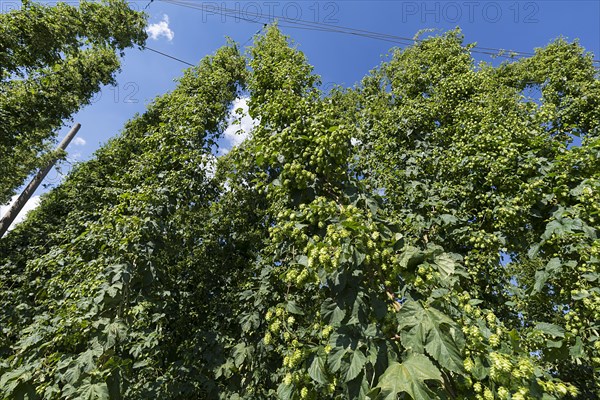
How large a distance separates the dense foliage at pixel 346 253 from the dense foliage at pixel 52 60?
3.46m

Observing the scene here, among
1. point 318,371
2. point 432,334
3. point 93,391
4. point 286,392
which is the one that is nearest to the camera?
Answer: point 432,334

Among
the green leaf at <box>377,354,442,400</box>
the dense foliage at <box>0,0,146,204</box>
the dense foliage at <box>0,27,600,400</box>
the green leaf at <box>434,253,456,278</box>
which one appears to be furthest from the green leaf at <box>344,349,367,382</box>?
the dense foliage at <box>0,0,146,204</box>

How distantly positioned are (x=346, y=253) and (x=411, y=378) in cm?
80

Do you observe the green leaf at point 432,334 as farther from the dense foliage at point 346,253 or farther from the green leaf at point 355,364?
the green leaf at point 355,364

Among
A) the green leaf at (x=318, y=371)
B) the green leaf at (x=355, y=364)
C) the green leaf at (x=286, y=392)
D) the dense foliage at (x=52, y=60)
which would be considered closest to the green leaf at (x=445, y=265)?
the green leaf at (x=355, y=364)

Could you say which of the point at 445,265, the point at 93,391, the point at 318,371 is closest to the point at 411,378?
the point at 318,371

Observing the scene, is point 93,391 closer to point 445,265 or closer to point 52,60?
point 445,265

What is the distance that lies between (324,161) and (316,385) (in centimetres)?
188

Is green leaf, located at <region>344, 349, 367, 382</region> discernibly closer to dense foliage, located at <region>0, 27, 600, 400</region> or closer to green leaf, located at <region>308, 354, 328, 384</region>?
dense foliage, located at <region>0, 27, 600, 400</region>

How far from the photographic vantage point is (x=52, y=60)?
8.80 m

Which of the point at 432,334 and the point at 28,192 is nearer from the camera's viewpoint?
the point at 432,334

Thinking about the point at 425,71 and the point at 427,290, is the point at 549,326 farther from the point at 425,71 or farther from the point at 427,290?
the point at 425,71

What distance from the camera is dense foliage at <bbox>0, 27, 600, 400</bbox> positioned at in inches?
85.0

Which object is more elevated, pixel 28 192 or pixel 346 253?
pixel 28 192
